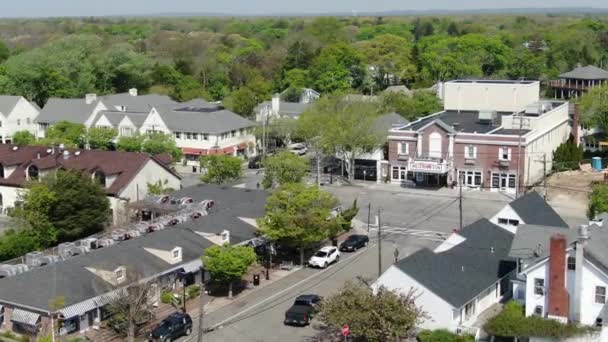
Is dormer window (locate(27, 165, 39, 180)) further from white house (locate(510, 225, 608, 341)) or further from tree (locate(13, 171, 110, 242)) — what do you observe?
white house (locate(510, 225, 608, 341))

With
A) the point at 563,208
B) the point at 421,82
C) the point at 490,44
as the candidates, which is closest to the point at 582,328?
the point at 563,208

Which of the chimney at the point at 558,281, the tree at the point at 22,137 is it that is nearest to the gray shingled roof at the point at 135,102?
the tree at the point at 22,137

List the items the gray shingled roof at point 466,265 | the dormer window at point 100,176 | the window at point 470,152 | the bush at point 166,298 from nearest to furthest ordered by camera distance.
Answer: the gray shingled roof at point 466,265
the bush at point 166,298
the dormer window at point 100,176
the window at point 470,152

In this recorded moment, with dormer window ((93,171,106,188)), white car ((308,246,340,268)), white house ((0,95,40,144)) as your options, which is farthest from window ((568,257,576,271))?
white house ((0,95,40,144))

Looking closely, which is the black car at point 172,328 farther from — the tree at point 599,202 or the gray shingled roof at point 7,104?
the gray shingled roof at point 7,104

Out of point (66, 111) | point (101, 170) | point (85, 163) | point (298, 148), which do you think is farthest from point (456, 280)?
point (66, 111)

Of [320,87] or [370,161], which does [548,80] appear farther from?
[370,161]
